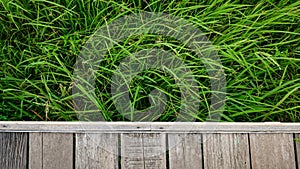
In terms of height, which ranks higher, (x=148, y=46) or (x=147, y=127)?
(x=148, y=46)

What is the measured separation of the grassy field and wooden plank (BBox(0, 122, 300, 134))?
68 millimetres

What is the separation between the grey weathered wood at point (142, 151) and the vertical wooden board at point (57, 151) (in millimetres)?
171

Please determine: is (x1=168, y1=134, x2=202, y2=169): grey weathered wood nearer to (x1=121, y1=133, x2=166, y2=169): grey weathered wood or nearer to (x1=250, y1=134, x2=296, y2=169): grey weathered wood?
(x1=121, y1=133, x2=166, y2=169): grey weathered wood

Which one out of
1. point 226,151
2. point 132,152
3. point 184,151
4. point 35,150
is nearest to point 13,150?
point 35,150

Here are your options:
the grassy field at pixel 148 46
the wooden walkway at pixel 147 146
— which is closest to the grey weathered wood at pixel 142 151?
the wooden walkway at pixel 147 146

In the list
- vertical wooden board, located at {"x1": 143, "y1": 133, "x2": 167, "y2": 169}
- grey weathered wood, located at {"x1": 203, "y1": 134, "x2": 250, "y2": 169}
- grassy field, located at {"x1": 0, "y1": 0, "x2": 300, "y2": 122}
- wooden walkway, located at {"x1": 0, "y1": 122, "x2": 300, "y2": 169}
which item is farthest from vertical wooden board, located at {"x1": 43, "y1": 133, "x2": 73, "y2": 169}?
grey weathered wood, located at {"x1": 203, "y1": 134, "x2": 250, "y2": 169}

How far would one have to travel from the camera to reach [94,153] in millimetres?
1197

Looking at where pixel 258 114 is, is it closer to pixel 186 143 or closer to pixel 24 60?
pixel 186 143

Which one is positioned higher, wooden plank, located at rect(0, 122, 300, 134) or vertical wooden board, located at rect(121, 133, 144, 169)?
wooden plank, located at rect(0, 122, 300, 134)

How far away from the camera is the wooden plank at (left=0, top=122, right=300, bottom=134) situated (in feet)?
3.92

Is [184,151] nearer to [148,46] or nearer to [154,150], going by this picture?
[154,150]

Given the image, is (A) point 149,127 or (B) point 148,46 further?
(B) point 148,46

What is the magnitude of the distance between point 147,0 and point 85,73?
0.38m

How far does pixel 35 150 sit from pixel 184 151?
0.48 metres
